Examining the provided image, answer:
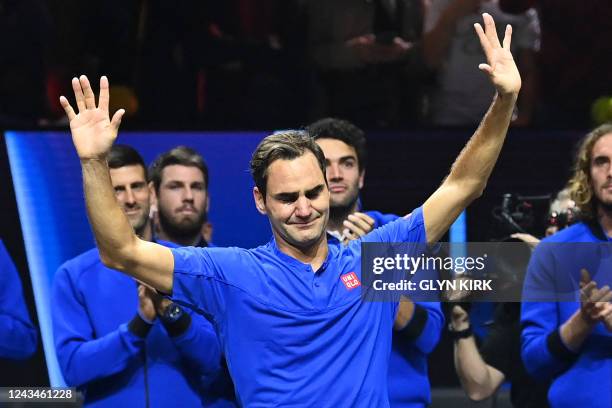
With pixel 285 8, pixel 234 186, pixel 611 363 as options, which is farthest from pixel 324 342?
pixel 285 8

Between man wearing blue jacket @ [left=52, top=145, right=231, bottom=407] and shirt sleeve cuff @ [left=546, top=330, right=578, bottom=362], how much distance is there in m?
1.33

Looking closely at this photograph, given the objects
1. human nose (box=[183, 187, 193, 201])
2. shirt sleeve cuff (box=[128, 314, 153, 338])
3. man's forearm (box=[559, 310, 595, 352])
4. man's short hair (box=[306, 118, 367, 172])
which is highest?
man's short hair (box=[306, 118, 367, 172])

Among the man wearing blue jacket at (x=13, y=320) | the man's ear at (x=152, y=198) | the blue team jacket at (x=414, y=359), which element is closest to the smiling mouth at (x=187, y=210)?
the man's ear at (x=152, y=198)

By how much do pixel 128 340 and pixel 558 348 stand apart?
1715mm

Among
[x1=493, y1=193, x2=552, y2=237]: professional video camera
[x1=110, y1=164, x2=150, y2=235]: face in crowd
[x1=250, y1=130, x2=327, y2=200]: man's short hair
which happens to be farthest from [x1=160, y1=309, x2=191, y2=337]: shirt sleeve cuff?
[x1=493, y1=193, x2=552, y2=237]: professional video camera

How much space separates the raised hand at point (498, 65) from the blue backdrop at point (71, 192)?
2300mm

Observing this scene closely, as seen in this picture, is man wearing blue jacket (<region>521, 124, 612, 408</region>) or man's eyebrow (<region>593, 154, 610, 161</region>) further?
man's eyebrow (<region>593, 154, 610, 161</region>)

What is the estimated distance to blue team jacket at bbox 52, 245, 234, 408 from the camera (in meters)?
5.00

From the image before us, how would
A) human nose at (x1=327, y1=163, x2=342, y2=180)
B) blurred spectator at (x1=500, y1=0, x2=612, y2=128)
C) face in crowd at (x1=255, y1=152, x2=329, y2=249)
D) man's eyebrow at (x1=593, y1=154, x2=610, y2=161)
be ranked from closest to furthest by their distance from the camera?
face in crowd at (x1=255, y1=152, x2=329, y2=249) → man's eyebrow at (x1=593, y1=154, x2=610, y2=161) → human nose at (x1=327, y1=163, x2=342, y2=180) → blurred spectator at (x1=500, y1=0, x2=612, y2=128)

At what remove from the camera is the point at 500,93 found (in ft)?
13.1

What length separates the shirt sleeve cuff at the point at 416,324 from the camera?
16.6 ft

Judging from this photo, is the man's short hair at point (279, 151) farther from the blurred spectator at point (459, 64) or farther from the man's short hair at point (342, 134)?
the blurred spectator at point (459, 64)

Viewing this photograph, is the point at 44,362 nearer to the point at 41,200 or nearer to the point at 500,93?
the point at 41,200

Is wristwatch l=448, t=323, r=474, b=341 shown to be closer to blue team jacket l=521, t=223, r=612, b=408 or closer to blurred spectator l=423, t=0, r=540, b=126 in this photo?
blue team jacket l=521, t=223, r=612, b=408
